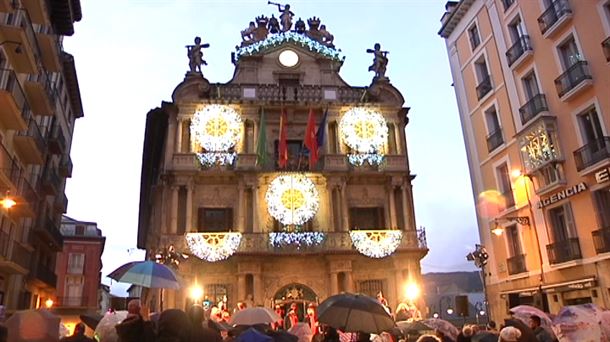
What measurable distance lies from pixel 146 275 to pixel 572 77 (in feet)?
52.8

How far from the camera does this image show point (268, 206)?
23.9 meters

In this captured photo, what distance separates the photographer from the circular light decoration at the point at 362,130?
26.2 meters

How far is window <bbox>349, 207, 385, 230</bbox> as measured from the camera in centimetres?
2586

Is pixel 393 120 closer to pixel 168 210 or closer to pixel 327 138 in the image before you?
pixel 327 138

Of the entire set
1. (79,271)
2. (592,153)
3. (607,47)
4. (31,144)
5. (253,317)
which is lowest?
(253,317)

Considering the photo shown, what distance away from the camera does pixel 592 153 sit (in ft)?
54.8

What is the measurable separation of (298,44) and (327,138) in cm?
606

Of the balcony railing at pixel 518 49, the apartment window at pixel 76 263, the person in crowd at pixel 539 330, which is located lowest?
the person in crowd at pixel 539 330

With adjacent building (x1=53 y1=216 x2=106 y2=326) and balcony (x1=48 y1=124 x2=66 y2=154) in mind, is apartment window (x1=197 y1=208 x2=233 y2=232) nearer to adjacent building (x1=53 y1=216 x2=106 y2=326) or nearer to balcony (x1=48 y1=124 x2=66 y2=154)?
balcony (x1=48 y1=124 x2=66 y2=154)

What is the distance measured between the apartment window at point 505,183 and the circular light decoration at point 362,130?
21.9 ft

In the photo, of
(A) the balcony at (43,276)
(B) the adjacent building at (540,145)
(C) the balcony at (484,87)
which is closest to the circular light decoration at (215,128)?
(A) the balcony at (43,276)

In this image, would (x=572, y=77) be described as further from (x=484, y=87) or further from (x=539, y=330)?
(x=539, y=330)

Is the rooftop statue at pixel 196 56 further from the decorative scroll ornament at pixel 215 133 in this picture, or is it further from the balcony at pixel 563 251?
the balcony at pixel 563 251

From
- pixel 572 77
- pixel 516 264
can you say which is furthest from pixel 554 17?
pixel 516 264
